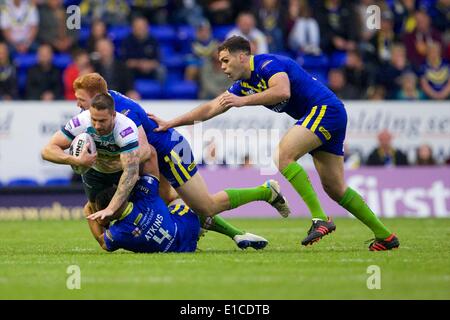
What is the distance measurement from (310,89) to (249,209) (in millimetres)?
8025

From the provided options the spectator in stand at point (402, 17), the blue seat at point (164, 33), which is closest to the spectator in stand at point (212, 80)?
the blue seat at point (164, 33)

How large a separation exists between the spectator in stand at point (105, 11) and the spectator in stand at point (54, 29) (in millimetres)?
580

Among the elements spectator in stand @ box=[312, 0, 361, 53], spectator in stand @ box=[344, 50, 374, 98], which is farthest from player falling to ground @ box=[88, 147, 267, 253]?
spectator in stand @ box=[312, 0, 361, 53]

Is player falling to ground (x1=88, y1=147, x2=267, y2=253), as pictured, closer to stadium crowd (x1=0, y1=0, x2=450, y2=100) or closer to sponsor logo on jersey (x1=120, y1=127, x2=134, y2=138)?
sponsor logo on jersey (x1=120, y1=127, x2=134, y2=138)

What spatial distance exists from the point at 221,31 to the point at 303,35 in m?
1.74

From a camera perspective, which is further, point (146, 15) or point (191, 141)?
point (146, 15)

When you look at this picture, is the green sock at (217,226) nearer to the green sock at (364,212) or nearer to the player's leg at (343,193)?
the player's leg at (343,193)

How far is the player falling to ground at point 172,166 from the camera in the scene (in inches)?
422

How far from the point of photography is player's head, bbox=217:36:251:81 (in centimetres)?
1093

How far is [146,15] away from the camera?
72.6 feet

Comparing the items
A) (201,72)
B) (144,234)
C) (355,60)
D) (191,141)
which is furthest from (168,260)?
(355,60)

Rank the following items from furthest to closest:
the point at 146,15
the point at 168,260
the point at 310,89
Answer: the point at 146,15
the point at 310,89
the point at 168,260

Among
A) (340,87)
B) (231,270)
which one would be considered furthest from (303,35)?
(231,270)

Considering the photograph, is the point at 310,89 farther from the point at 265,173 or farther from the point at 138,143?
the point at 265,173
